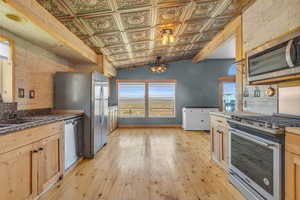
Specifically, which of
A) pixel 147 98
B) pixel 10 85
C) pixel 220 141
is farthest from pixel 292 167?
pixel 147 98

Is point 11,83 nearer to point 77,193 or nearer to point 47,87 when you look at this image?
point 47,87

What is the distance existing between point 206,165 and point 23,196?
2.63 m

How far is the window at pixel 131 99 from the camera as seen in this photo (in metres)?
7.00

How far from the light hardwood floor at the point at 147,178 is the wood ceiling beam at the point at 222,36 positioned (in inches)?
104

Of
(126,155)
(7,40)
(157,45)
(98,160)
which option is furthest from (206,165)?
(7,40)

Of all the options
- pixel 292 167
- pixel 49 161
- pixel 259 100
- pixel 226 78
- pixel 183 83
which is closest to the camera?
pixel 292 167

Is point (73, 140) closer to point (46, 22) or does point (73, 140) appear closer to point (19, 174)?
point (19, 174)

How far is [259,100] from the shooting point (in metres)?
2.75

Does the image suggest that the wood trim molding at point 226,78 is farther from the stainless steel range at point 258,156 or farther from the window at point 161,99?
the stainless steel range at point 258,156

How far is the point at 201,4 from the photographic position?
280 centimetres

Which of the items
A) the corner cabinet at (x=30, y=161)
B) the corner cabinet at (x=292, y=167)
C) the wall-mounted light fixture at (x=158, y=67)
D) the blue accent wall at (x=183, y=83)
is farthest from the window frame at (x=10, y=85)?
the blue accent wall at (x=183, y=83)

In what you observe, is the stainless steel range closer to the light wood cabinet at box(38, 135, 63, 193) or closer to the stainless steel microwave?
the stainless steel microwave

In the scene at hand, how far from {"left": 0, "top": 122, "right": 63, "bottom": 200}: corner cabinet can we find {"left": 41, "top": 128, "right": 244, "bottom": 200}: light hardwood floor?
25cm

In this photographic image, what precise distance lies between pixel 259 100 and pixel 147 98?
185 inches
